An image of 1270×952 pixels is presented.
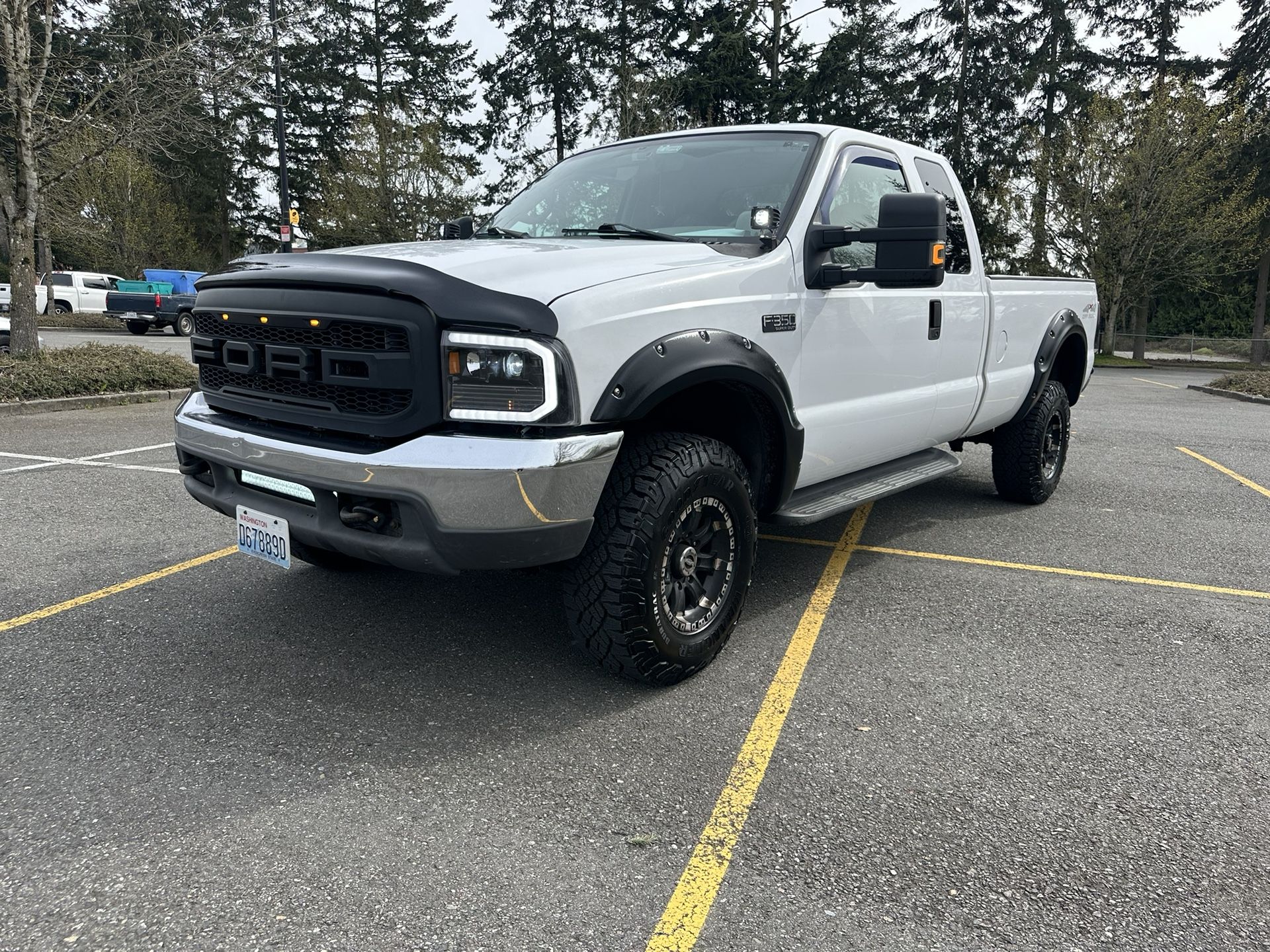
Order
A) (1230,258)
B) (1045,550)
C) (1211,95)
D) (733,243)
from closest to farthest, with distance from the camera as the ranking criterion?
1. (733,243)
2. (1045,550)
3. (1230,258)
4. (1211,95)

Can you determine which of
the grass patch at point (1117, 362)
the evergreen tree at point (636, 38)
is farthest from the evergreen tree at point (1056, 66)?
the evergreen tree at point (636, 38)

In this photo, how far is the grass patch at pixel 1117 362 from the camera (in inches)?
1144

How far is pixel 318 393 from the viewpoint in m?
Result: 3.08

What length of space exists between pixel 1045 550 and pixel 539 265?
371 centimetres

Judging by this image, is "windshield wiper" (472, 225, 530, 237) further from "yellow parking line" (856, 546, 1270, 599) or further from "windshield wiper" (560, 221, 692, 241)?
"yellow parking line" (856, 546, 1270, 599)

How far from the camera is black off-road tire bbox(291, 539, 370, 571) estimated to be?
428cm

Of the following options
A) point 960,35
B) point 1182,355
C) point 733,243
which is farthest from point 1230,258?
point 733,243

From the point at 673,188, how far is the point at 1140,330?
36.1 metres

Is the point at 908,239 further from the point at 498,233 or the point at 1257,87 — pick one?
the point at 1257,87

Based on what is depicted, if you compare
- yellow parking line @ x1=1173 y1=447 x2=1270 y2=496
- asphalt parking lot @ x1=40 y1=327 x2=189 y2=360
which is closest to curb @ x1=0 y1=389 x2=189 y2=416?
asphalt parking lot @ x1=40 y1=327 x2=189 y2=360

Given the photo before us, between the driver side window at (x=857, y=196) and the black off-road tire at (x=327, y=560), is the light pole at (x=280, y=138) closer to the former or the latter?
the black off-road tire at (x=327, y=560)

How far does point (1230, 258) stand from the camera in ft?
98.2

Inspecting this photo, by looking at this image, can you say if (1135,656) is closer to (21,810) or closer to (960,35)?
(21,810)

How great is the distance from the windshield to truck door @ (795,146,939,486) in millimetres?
262
